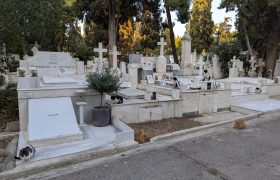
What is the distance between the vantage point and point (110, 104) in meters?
6.73

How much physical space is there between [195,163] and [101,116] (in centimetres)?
290

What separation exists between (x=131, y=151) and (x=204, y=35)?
2995 centimetres

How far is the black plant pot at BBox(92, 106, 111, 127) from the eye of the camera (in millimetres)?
6062

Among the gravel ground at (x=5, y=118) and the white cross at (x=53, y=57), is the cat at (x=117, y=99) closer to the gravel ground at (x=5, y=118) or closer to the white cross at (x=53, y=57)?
the gravel ground at (x=5, y=118)

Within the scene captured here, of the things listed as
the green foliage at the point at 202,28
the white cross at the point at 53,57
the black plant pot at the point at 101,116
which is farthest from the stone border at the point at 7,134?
the green foliage at the point at 202,28

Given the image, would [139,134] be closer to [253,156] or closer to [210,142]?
[210,142]

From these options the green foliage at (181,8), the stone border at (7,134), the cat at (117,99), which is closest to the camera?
the stone border at (7,134)

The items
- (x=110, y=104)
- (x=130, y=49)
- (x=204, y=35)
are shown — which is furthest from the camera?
(x=204, y=35)

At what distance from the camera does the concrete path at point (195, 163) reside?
12.1 ft

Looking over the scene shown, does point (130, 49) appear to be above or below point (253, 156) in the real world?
above

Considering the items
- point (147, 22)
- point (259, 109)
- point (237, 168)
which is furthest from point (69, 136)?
point (147, 22)

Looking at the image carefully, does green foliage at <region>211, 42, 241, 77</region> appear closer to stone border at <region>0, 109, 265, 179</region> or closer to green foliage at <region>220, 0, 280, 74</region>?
green foliage at <region>220, 0, 280, 74</region>

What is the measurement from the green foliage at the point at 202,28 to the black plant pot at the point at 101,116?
2773 centimetres

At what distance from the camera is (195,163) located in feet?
13.7
